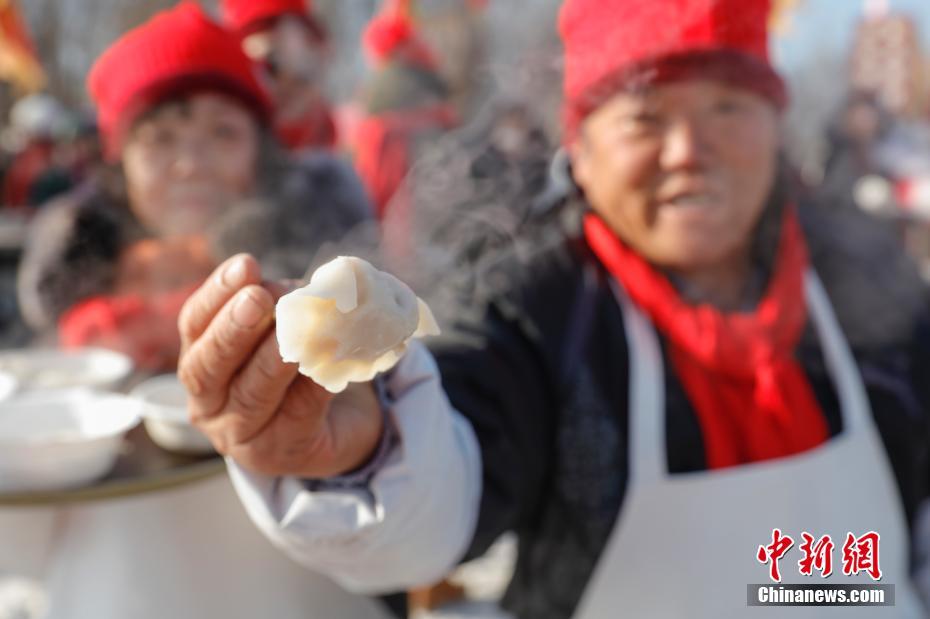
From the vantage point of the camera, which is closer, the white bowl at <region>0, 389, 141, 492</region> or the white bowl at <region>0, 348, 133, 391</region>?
the white bowl at <region>0, 389, 141, 492</region>

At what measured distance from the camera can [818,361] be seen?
51.1 inches

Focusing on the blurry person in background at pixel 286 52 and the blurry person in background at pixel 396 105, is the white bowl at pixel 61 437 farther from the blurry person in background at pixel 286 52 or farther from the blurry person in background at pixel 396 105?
the blurry person in background at pixel 396 105

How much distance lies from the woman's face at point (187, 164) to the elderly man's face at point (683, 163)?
0.97 m

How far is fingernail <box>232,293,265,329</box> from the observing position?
64cm

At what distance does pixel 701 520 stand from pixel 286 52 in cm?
271

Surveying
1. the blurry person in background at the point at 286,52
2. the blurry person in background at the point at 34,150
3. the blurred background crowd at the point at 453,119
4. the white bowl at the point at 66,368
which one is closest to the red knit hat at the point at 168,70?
the blurred background crowd at the point at 453,119

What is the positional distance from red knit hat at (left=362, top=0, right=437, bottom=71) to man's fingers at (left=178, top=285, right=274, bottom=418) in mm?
4715

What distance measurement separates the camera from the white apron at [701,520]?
1.13 m

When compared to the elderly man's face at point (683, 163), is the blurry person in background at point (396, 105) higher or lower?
higher

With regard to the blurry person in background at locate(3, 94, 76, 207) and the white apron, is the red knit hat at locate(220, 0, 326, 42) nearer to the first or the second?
the white apron

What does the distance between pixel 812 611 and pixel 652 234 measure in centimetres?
57

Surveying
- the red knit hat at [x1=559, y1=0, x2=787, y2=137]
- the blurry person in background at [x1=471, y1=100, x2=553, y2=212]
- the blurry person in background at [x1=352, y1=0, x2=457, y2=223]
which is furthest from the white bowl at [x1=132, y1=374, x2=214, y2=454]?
the blurry person in background at [x1=352, y1=0, x2=457, y2=223]

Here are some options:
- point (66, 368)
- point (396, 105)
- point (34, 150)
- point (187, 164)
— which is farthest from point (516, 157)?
point (34, 150)

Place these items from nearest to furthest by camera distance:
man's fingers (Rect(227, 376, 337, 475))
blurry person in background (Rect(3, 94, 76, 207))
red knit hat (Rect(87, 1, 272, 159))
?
man's fingers (Rect(227, 376, 337, 475))
red knit hat (Rect(87, 1, 272, 159))
blurry person in background (Rect(3, 94, 76, 207))
